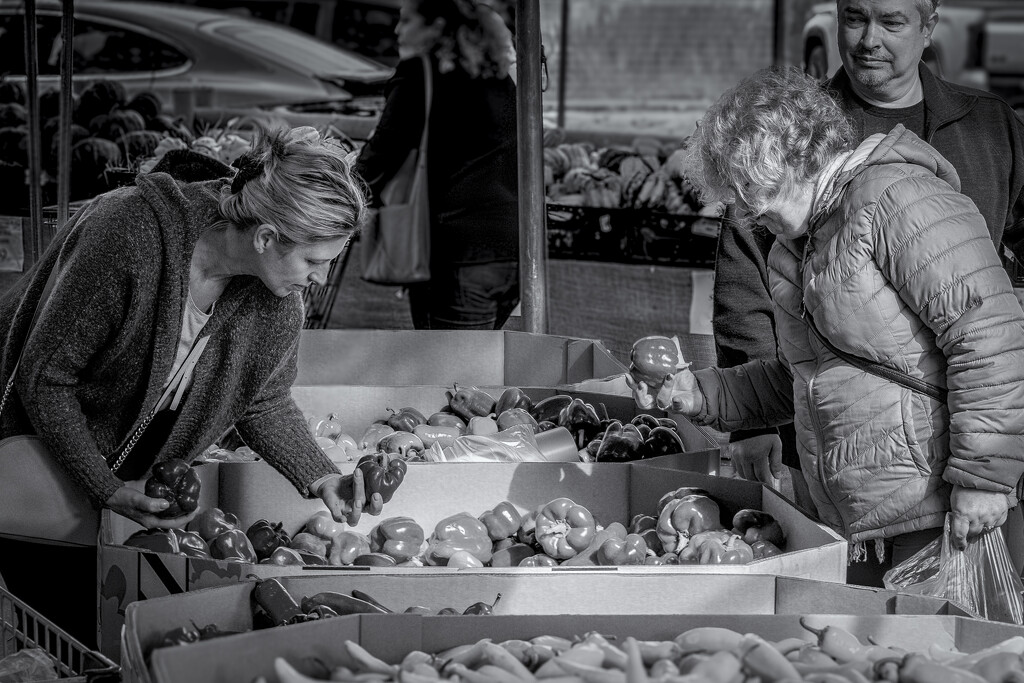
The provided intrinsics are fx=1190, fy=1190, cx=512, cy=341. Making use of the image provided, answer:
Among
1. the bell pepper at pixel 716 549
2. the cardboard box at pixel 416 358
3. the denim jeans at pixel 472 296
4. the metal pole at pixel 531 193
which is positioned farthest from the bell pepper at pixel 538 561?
the denim jeans at pixel 472 296

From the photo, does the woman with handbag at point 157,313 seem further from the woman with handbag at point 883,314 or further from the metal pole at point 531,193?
the metal pole at point 531,193

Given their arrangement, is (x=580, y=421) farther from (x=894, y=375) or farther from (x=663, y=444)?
(x=894, y=375)

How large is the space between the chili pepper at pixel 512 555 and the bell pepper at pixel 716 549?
13.9 inches

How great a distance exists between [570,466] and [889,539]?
0.70 m

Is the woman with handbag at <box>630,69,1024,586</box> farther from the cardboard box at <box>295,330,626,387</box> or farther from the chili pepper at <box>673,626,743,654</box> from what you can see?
the cardboard box at <box>295,330,626,387</box>

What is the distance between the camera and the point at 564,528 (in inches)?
96.4

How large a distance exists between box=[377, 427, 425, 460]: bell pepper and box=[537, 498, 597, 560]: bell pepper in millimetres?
516

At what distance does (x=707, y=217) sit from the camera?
4664 millimetres

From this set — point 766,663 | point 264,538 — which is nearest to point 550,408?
point 264,538

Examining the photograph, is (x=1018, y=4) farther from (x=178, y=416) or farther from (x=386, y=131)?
(x=178, y=416)

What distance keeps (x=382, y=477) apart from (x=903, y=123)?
4.49 feet

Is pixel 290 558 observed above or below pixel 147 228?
below

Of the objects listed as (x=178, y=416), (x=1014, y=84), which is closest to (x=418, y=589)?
(x=178, y=416)

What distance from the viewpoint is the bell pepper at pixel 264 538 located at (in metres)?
2.35
